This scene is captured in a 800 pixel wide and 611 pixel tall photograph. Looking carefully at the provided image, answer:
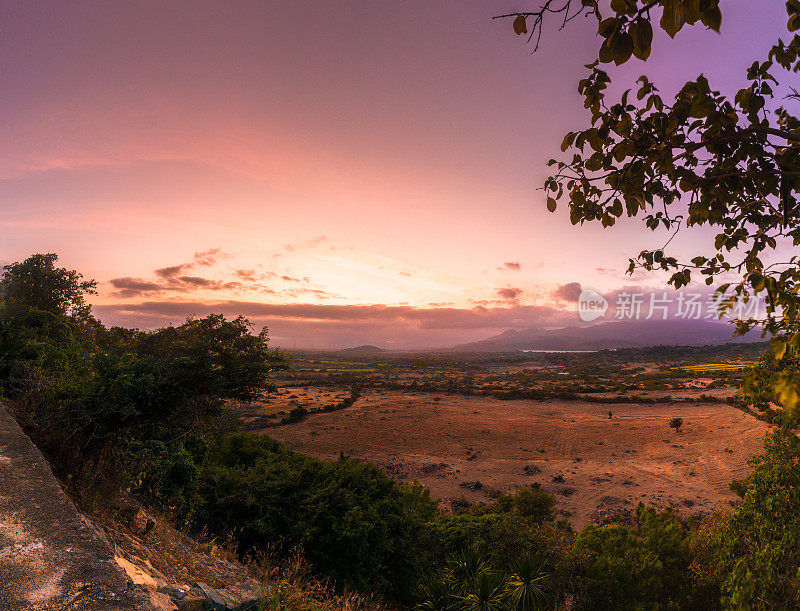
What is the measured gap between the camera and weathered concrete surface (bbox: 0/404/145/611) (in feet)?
9.69

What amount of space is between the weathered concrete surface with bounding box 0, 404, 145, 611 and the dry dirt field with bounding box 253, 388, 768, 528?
68.8 feet

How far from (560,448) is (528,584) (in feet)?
90.9

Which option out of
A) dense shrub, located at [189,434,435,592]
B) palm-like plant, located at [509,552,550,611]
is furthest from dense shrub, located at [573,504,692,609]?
dense shrub, located at [189,434,435,592]

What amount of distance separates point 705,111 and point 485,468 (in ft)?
96.3

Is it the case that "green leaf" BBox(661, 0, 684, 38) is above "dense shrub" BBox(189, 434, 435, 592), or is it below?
above

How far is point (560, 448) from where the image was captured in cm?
3238

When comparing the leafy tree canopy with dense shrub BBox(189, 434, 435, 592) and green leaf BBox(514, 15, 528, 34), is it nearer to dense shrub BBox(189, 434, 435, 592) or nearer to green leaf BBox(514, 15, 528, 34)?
dense shrub BBox(189, 434, 435, 592)

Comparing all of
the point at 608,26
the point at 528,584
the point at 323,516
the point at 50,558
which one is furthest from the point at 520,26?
the point at 323,516

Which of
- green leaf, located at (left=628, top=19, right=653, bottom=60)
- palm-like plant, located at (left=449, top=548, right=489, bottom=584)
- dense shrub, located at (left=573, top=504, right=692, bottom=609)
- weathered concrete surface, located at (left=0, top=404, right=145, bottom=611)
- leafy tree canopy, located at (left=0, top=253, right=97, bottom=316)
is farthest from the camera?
leafy tree canopy, located at (left=0, top=253, right=97, bottom=316)

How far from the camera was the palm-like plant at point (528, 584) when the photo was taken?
25.4 feet

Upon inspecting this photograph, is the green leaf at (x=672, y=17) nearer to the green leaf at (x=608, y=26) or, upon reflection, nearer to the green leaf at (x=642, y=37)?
the green leaf at (x=642, y=37)

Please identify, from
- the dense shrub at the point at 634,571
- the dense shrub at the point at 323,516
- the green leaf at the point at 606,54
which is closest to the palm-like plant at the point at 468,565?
the dense shrub at the point at 323,516

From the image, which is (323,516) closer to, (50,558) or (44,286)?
(50,558)

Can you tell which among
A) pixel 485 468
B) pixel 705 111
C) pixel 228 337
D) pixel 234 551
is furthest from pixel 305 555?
pixel 485 468
